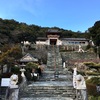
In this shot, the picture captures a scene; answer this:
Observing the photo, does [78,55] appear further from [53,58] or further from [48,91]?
[48,91]

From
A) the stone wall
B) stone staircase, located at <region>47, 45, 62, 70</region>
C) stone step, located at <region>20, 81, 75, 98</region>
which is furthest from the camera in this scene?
the stone wall

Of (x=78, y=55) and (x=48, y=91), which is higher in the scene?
(x=78, y=55)

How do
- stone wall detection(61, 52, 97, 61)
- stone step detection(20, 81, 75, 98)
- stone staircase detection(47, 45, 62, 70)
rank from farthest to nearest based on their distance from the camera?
stone wall detection(61, 52, 97, 61), stone staircase detection(47, 45, 62, 70), stone step detection(20, 81, 75, 98)

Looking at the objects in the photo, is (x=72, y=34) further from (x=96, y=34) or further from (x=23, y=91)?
(x=23, y=91)

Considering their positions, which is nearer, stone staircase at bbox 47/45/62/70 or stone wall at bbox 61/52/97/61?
stone staircase at bbox 47/45/62/70

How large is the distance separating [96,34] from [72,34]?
2548 cm

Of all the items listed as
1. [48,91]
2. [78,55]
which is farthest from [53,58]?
[48,91]

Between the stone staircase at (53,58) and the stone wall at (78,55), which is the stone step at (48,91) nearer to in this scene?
the stone staircase at (53,58)

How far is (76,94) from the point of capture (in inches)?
502

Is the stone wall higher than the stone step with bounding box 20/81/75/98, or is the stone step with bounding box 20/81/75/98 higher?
the stone wall

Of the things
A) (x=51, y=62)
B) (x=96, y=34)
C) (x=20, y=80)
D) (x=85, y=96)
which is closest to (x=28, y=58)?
(x=51, y=62)

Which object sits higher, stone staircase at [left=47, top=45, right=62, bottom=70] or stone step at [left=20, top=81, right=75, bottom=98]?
stone staircase at [left=47, top=45, right=62, bottom=70]

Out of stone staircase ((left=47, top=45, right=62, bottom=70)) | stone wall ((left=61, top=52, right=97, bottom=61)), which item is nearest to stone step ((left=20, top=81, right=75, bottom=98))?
stone staircase ((left=47, top=45, right=62, bottom=70))

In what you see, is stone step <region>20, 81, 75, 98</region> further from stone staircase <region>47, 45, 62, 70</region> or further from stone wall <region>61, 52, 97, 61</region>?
stone wall <region>61, 52, 97, 61</region>
